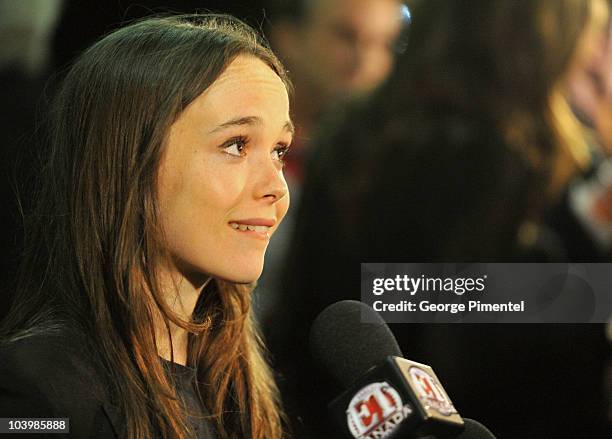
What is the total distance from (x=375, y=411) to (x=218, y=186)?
1.50 ft

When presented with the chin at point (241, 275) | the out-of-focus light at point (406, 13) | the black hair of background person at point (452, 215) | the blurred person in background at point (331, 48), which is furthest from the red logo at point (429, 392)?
the out-of-focus light at point (406, 13)

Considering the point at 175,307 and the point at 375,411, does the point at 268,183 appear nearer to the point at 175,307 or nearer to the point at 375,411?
the point at 175,307

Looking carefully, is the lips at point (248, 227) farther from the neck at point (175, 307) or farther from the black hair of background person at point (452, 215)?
the black hair of background person at point (452, 215)

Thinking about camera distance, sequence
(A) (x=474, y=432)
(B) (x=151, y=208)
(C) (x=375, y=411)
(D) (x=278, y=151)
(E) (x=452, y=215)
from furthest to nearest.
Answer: (E) (x=452, y=215) → (D) (x=278, y=151) → (B) (x=151, y=208) → (A) (x=474, y=432) → (C) (x=375, y=411)

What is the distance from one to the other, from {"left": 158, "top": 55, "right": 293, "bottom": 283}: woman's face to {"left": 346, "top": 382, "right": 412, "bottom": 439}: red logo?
1.20 feet

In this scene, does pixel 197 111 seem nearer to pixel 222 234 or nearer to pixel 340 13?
pixel 222 234

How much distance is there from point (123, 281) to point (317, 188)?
931mm

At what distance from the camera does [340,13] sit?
7.18 ft

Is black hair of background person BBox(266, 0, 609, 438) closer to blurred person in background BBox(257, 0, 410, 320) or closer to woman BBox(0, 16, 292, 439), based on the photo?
blurred person in background BBox(257, 0, 410, 320)

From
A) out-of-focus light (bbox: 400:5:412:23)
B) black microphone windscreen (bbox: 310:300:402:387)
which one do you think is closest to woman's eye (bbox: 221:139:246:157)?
black microphone windscreen (bbox: 310:300:402:387)

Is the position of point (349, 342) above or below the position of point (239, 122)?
below

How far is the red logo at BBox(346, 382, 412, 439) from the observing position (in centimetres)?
95

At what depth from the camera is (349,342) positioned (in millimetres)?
1136

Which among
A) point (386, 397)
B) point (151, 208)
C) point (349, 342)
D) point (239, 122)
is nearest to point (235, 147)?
point (239, 122)
